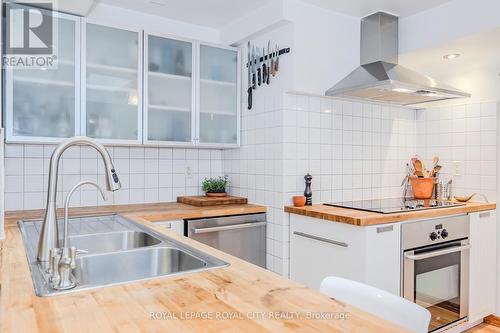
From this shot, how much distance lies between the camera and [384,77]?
2422 mm

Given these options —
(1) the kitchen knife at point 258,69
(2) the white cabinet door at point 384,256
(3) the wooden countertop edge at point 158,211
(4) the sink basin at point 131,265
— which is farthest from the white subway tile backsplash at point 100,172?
(2) the white cabinet door at point 384,256

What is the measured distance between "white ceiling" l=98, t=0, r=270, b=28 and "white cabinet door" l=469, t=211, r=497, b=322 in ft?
7.27

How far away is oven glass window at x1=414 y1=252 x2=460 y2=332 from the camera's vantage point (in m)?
2.39

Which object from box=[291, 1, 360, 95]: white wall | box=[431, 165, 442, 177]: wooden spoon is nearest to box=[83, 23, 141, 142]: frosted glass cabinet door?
box=[291, 1, 360, 95]: white wall

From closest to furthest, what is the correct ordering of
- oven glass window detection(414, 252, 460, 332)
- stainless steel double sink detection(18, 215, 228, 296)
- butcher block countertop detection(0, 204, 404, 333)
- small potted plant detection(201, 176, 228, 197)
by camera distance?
butcher block countertop detection(0, 204, 404, 333)
stainless steel double sink detection(18, 215, 228, 296)
oven glass window detection(414, 252, 460, 332)
small potted plant detection(201, 176, 228, 197)

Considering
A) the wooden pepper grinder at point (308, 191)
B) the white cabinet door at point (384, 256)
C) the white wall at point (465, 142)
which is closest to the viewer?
the white cabinet door at point (384, 256)

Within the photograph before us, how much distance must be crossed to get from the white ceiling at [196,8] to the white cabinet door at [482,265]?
87.2 inches

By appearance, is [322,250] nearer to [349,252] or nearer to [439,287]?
[349,252]

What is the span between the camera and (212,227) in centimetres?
253

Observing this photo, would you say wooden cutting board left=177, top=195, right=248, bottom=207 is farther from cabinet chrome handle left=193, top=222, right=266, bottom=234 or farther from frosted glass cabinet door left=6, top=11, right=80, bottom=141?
frosted glass cabinet door left=6, top=11, right=80, bottom=141

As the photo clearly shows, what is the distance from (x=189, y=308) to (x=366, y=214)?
1647 mm

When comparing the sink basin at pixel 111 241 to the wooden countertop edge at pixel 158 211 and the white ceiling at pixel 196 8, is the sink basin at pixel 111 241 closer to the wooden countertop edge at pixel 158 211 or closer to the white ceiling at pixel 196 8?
the wooden countertop edge at pixel 158 211

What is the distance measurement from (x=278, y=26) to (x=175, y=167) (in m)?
1.35

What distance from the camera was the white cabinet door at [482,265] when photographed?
267cm
